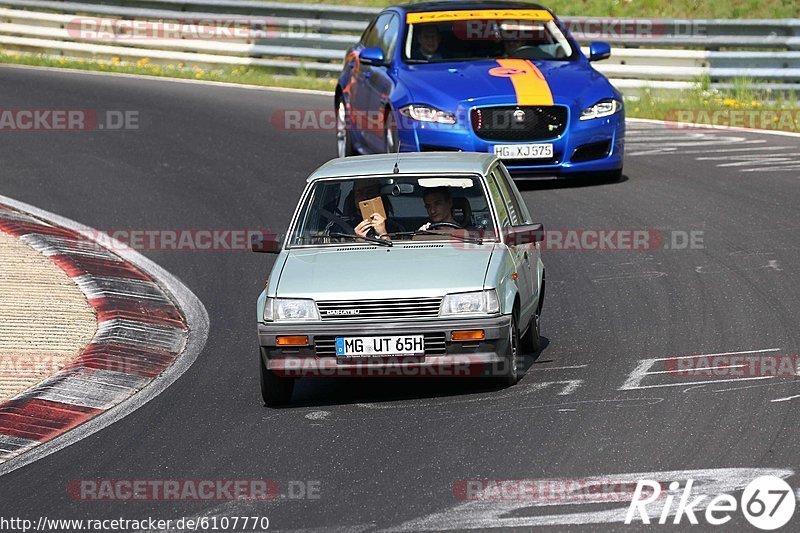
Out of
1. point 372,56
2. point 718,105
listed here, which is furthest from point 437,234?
point 718,105

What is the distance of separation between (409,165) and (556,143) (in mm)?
5277

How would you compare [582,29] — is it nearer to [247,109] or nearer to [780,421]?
[247,109]

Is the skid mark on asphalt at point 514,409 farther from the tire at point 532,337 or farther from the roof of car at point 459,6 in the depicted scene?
the roof of car at point 459,6

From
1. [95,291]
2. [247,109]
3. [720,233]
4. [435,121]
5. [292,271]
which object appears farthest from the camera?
[247,109]

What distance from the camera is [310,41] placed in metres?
24.1

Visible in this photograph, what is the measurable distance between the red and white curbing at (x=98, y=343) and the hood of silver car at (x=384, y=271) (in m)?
1.47

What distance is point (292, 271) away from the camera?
29.3 feet

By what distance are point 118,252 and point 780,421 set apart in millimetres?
7327

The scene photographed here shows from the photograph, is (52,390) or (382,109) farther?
(382,109)

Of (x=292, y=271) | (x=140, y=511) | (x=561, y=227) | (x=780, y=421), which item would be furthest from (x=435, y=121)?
(x=140, y=511)
